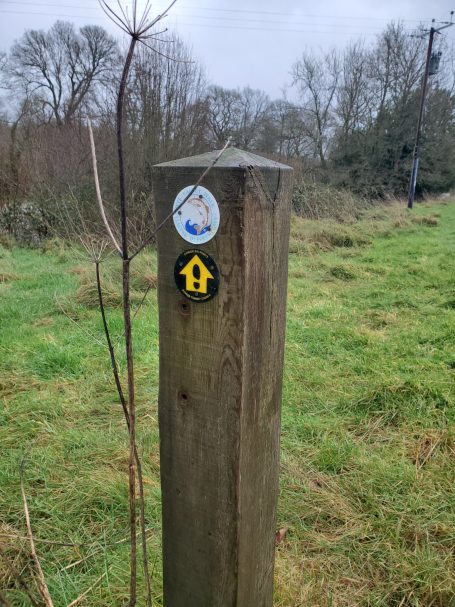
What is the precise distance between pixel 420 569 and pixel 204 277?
1.57 meters

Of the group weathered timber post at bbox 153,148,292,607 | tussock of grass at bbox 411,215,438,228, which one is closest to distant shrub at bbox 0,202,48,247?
tussock of grass at bbox 411,215,438,228

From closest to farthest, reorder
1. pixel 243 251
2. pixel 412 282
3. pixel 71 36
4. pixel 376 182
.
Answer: pixel 243 251, pixel 412 282, pixel 376 182, pixel 71 36

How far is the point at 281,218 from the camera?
2.92 feet

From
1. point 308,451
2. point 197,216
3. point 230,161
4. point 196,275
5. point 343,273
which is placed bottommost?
point 308,451

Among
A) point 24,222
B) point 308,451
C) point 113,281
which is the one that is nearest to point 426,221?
point 113,281

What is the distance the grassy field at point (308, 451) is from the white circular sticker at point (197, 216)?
0.97m

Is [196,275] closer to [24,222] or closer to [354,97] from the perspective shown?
[24,222]

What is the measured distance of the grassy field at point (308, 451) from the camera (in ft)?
5.42

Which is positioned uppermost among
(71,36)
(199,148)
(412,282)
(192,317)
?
(71,36)

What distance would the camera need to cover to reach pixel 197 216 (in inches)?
32.8

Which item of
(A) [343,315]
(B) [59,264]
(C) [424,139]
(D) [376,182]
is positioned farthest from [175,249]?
(C) [424,139]

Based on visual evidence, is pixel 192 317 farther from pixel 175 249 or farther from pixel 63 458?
pixel 63 458

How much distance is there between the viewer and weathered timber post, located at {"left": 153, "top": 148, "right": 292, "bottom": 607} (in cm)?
81

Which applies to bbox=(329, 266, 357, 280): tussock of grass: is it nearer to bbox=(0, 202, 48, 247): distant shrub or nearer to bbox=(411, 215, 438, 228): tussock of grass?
bbox=(411, 215, 438, 228): tussock of grass
